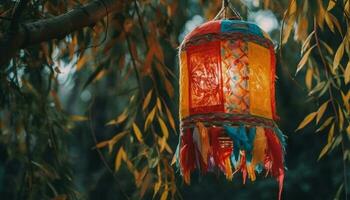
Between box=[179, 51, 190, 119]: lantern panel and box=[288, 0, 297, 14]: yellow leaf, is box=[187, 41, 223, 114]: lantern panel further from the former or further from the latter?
box=[288, 0, 297, 14]: yellow leaf

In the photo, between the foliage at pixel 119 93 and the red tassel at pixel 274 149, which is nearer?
the red tassel at pixel 274 149

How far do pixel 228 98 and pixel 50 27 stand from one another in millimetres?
393

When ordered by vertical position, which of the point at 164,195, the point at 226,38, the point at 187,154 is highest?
the point at 226,38

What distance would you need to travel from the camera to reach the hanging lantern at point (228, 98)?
134 cm

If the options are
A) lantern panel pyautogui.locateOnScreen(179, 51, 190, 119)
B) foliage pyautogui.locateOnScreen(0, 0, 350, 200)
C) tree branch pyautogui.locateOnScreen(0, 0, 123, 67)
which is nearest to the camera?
tree branch pyautogui.locateOnScreen(0, 0, 123, 67)

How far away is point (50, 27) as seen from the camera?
1389mm

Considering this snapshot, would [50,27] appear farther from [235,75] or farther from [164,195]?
[164,195]

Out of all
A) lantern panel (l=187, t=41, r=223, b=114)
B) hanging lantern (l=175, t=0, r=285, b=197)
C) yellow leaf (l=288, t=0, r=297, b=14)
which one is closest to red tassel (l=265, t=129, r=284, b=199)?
hanging lantern (l=175, t=0, r=285, b=197)

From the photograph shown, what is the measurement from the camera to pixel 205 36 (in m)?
1.40

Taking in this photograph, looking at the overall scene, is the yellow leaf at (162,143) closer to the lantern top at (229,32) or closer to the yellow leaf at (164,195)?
the yellow leaf at (164,195)

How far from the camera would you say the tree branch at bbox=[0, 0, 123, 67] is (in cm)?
130

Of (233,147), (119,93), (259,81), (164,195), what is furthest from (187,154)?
(119,93)

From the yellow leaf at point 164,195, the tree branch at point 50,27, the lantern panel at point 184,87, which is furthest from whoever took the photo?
the yellow leaf at point 164,195

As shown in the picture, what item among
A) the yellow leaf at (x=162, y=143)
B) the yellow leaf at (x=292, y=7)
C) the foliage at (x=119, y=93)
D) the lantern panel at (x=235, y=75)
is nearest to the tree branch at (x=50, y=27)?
the foliage at (x=119, y=93)
